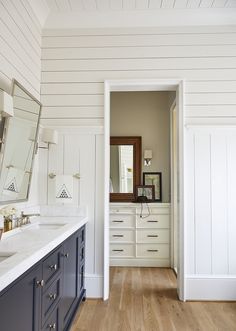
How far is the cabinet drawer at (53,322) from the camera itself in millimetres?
1862

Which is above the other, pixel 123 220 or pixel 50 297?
pixel 123 220

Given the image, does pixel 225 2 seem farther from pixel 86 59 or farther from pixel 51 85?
pixel 51 85

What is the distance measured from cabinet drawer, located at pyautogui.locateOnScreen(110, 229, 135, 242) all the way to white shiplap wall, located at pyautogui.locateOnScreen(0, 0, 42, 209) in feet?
5.41

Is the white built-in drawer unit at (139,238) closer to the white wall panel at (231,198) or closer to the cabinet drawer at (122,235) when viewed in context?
the cabinet drawer at (122,235)

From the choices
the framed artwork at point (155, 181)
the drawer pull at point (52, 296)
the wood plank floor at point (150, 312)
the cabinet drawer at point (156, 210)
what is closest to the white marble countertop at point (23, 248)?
the drawer pull at point (52, 296)

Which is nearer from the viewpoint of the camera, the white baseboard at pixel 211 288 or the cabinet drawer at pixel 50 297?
the cabinet drawer at pixel 50 297

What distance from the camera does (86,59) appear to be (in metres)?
3.43

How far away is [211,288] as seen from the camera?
324cm

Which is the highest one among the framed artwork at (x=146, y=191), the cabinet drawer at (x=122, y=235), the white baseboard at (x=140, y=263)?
the framed artwork at (x=146, y=191)

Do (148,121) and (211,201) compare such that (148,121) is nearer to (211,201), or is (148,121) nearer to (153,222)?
(153,222)

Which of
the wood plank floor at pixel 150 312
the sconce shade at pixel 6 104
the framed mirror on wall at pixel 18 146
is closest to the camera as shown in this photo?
the sconce shade at pixel 6 104

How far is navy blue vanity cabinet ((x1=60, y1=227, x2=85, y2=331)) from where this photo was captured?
2.33m

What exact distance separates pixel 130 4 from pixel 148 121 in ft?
6.89

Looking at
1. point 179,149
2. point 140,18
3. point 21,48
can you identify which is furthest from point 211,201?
point 21,48
